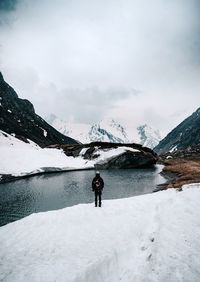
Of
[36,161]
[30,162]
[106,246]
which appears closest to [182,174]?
[36,161]

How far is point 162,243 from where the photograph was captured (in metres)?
13.4

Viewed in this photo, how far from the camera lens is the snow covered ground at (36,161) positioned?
2817 inches

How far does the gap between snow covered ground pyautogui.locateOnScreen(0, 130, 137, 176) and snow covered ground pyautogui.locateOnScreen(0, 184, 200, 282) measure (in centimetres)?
5273

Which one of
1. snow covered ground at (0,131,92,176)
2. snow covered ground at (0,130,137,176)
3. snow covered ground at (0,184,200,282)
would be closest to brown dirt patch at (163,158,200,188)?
snow covered ground at (0,130,137,176)

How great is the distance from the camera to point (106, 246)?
13719mm

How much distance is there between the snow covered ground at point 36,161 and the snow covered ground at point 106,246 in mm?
52729

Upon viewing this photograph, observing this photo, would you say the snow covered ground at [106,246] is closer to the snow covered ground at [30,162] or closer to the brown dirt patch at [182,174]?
the brown dirt patch at [182,174]

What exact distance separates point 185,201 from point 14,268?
15.7 m

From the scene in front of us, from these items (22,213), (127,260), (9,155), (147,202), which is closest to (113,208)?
(147,202)

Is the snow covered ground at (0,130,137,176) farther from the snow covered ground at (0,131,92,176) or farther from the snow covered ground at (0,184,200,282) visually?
the snow covered ground at (0,184,200,282)

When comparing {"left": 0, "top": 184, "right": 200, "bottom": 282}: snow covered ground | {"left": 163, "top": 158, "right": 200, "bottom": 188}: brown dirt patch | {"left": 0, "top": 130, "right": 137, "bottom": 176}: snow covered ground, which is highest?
{"left": 0, "top": 130, "right": 137, "bottom": 176}: snow covered ground

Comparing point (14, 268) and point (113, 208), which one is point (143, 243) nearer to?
point (14, 268)

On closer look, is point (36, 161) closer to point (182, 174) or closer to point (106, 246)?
point (182, 174)

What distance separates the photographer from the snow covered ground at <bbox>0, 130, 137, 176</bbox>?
71.6 meters
